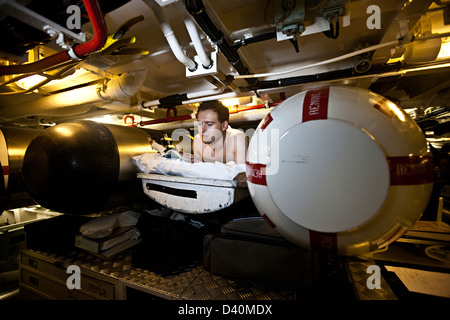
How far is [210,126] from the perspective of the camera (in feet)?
6.87

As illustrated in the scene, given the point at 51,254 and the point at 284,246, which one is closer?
the point at 284,246

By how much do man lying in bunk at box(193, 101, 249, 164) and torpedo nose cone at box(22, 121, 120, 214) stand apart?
0.97 meters

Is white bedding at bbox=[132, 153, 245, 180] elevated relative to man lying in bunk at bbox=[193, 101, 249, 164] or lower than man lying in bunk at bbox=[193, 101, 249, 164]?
lower

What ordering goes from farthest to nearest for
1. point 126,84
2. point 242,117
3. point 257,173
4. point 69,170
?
point 242,117 → point 126,84 → point 69,170 → point 257,173

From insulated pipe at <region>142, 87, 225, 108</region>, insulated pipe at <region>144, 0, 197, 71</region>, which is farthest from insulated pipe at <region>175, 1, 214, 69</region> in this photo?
insulated pipe at <region>142, 87, 225, 108</region>

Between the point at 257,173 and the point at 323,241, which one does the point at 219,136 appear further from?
the point at 323,241

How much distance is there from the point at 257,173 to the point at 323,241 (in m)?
0.38

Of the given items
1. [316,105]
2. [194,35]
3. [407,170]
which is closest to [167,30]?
[194,35]

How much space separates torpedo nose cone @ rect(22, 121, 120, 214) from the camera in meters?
1.23

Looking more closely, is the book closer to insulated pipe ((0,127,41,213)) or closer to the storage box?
the storage box
